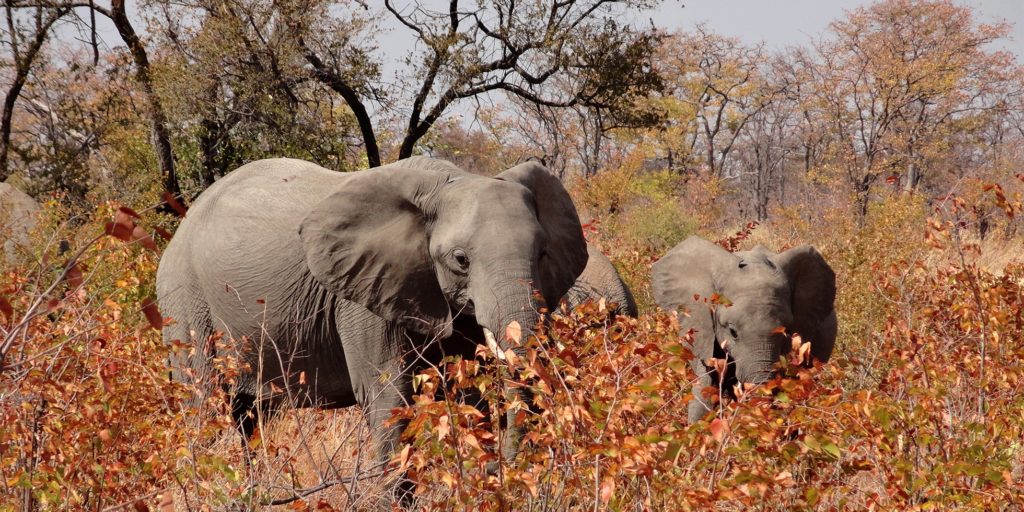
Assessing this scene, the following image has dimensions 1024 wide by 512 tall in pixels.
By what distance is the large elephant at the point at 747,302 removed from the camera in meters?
6.71

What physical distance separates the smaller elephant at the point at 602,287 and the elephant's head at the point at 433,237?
228cm

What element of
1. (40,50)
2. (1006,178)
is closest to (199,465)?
(40,50)

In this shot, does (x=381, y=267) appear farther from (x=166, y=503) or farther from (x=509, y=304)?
(x=166, y=503)

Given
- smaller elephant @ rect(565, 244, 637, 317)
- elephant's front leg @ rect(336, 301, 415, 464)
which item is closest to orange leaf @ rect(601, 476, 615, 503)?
elephant's front leg @ rect(336, 301, 415, 464)

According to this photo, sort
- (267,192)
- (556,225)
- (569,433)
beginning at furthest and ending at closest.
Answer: (267,192), (556,225), (569,433)

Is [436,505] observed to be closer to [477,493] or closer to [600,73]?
[477,493]

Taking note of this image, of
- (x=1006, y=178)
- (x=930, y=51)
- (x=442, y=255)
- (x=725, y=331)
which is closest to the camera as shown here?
(x=442, y=255)

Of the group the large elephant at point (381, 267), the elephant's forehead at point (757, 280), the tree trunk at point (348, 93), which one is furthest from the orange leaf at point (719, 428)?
the tree trunk at point (348, 93)

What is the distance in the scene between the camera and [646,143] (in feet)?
132

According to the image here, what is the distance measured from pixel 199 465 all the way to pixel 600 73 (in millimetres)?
13833

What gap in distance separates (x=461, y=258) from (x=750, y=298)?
9.86ft

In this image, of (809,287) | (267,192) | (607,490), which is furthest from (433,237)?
(809,287)

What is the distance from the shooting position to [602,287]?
25.2 ft

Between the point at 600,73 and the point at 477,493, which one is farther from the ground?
the point at 600,73
